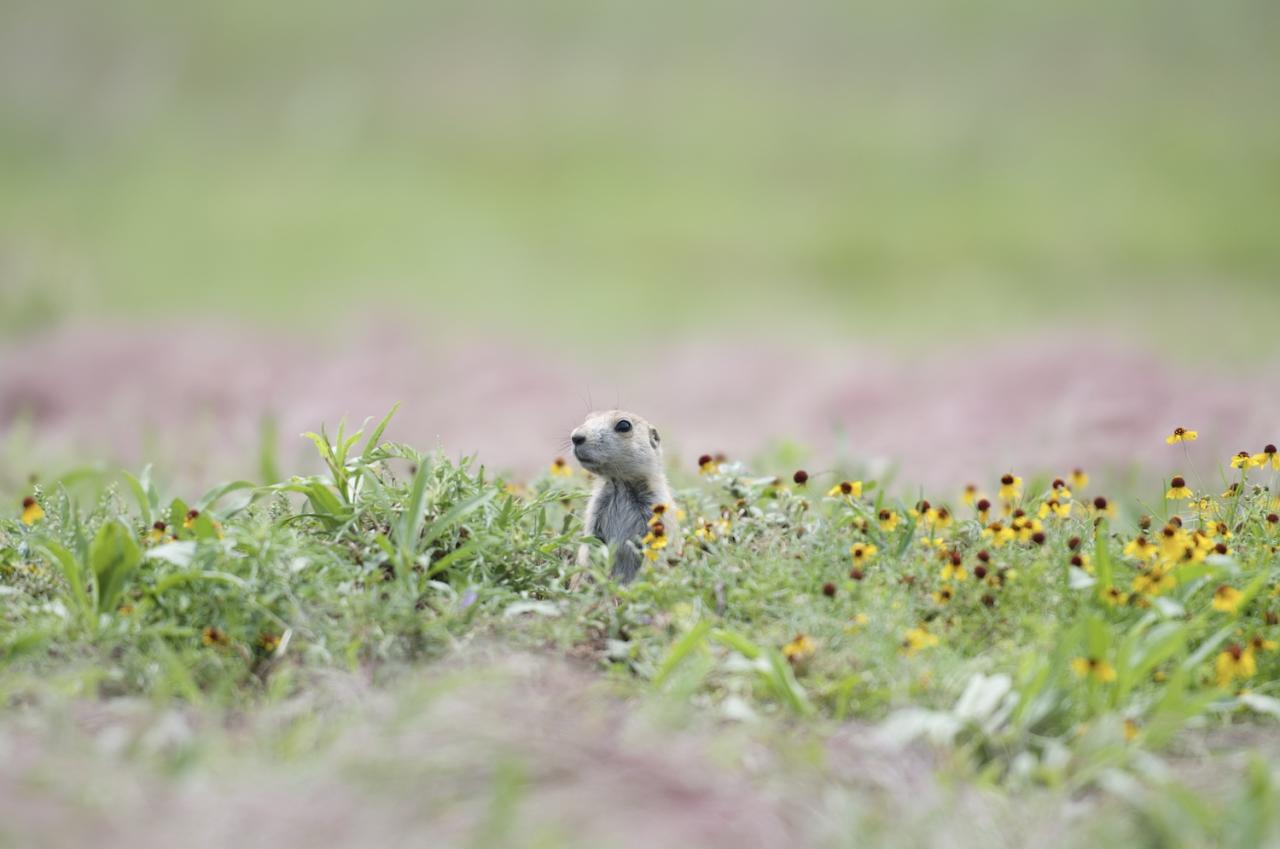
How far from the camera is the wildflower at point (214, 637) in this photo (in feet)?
12.3

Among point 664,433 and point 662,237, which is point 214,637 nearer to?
point 664,433

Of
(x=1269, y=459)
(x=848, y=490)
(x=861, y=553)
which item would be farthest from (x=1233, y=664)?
(x=848, y=490)

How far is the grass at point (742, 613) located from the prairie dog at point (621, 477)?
1.13ft

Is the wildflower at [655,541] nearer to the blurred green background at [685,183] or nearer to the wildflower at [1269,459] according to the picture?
the wildflower at [1269,459]

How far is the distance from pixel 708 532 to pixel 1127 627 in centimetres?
137

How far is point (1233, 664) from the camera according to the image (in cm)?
355

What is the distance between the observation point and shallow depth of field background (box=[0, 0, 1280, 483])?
9.54 metres

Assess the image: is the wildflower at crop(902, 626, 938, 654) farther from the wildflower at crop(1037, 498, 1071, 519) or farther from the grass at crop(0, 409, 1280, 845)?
the wildflower at crop(1037, 498, 1071, 519)

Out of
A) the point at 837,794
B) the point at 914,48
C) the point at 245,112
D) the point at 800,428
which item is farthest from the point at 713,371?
the point at 837,794

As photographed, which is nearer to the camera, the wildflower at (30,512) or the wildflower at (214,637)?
the wildflower at (214,637)

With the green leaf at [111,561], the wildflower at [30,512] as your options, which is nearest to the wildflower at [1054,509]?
the green leaf at [111,561]

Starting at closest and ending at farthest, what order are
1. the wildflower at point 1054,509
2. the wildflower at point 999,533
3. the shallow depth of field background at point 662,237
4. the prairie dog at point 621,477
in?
1. the wildflower at point 999,533
2. the wildflower at point 1054,509
3. the prairie dog at point 621,477
4. the shallow depth of field background at point 662,237

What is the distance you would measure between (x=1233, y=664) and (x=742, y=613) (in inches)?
54.3

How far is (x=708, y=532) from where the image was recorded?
14.7 feet
